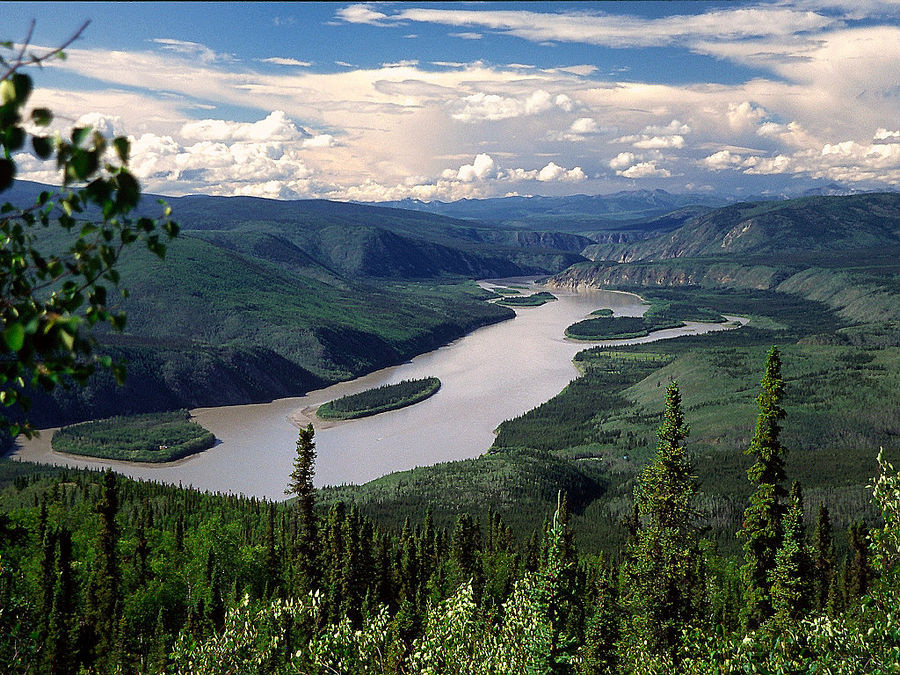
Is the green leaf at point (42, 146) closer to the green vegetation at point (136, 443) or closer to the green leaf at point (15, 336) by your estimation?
the green leaf at point (15, 336)

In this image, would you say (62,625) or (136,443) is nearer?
(62,625)

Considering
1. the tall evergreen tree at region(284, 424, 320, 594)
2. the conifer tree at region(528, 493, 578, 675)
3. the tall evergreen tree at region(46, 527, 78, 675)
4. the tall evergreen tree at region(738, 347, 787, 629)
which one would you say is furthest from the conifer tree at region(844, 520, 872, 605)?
the tall evergreen tree at region(46, 527, 78, 675)

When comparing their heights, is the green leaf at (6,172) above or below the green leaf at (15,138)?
below

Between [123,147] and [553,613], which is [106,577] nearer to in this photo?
[553,613]

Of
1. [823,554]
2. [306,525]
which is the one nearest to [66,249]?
[306,525]

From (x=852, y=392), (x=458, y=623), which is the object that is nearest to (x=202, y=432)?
(x=852, y=392)

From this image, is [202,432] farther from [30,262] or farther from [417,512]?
[30,262]

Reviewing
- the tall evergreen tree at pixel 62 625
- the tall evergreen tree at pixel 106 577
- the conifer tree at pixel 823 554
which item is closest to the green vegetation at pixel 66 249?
the tall evergreen tree at pixel 62 625
